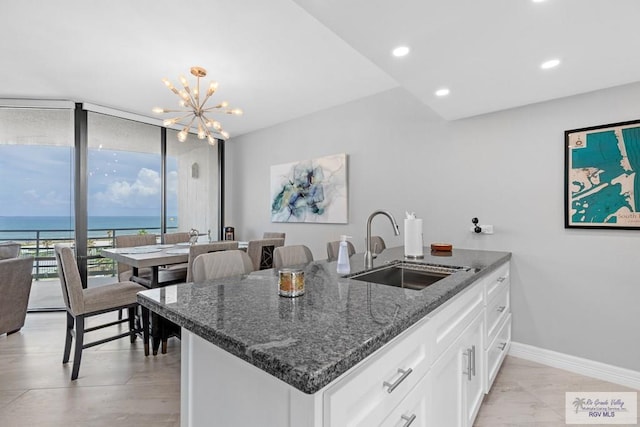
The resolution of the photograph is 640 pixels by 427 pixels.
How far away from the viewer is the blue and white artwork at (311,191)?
3771 mm

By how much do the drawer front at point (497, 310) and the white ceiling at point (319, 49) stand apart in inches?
59.2

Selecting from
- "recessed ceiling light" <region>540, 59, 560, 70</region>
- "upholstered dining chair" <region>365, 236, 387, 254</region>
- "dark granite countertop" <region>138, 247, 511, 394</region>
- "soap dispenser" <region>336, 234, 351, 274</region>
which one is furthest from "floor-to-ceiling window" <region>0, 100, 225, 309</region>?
"recessed ceiling light" <region>540, 59, 560, 70</region>

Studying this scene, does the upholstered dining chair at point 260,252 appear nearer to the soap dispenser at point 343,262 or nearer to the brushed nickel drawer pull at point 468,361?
the soap dispenser at point 343,262

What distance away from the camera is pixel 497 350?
2.13 m

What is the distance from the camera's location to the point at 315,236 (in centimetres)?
411

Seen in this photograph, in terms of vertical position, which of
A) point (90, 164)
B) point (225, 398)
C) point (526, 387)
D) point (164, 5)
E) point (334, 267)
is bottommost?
point (526, 387)

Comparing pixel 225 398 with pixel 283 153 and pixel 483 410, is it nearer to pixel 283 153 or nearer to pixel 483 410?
pixel 483 410

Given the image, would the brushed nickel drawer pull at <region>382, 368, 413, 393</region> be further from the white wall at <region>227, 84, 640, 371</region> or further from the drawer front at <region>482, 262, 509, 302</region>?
the white wall at <region>227, 84, 640, 371</region>

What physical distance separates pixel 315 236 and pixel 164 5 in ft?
9.42

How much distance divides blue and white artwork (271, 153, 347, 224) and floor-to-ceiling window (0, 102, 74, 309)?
108 inches

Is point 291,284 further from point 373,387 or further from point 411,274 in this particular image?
point 411,274

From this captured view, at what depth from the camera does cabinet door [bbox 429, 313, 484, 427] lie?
3.92 ft

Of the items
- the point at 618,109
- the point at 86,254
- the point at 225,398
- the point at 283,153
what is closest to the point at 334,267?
the point at 225,398

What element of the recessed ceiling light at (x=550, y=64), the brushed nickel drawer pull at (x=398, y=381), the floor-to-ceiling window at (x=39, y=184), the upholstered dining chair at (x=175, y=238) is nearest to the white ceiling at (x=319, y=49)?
the recessed ceiling light at (x=550, y=64)
